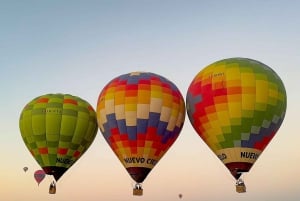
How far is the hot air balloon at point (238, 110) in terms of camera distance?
83.6ft

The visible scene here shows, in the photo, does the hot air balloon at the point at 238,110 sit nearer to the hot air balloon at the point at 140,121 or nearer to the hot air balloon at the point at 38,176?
the hot air balloon at the point at 140,121

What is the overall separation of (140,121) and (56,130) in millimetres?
6095

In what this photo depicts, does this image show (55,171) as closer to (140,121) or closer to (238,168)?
(140,121)

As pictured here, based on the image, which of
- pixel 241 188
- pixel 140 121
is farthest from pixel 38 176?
pixel 241 188

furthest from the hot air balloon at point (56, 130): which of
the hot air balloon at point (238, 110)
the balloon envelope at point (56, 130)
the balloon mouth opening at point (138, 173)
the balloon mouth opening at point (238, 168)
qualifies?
the balloon mouth opening at point (238, 168)

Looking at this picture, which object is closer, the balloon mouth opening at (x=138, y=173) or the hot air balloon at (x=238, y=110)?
the hot air balloon at (x=238, y=110)

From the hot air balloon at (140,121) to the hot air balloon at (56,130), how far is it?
8.55ft

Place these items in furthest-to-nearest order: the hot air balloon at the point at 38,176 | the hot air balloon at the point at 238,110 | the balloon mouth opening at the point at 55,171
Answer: the hot air balloon at the point at 38,176 → the balloon mouth opening at the point at 55,171 → the hot air balloon at the point at 238,110

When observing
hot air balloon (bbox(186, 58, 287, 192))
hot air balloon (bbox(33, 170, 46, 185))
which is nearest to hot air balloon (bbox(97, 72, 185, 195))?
hot air balloon (bbox(186, 58, 287, 192))

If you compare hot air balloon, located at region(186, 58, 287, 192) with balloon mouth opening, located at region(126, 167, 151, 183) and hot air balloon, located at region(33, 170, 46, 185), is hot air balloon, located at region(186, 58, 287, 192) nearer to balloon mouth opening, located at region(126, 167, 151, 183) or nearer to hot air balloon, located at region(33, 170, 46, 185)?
balloon mouth opening, located at region(126, 167, 151, 183)

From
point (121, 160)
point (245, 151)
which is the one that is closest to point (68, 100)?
point (121, 160)

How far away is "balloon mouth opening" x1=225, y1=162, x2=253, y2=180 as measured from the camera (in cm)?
2533

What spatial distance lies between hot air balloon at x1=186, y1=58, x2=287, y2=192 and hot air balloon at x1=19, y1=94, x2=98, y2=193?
797 cm

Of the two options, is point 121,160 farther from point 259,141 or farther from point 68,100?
point 259,141
